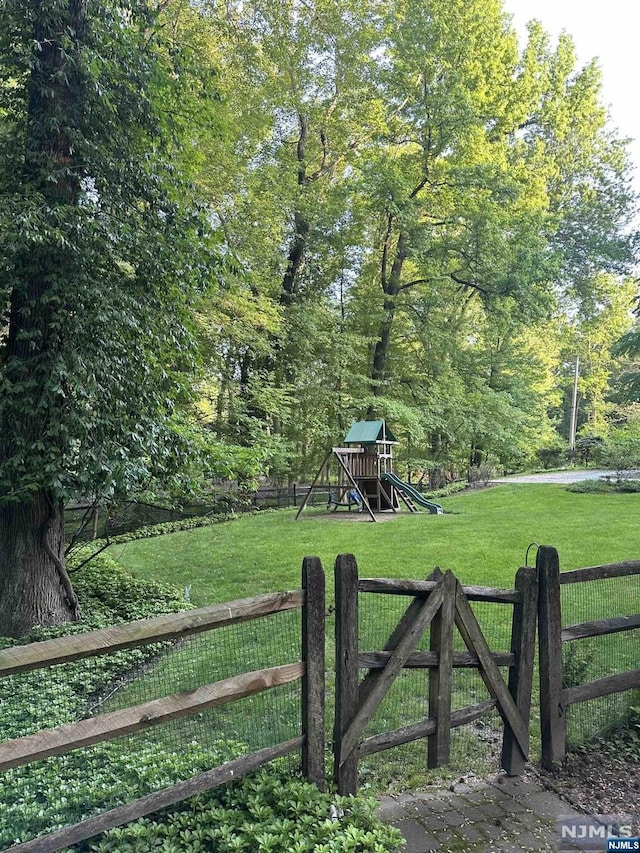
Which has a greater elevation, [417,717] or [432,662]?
[432,662]

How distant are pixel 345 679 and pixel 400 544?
24.8 ft

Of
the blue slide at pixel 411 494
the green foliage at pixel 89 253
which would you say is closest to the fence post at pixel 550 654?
the green foliage at pixel 89 253

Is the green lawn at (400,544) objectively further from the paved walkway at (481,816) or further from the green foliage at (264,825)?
the green foliage at (264,825)

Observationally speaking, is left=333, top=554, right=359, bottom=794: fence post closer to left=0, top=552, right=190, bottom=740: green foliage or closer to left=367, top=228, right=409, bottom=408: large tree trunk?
left=0, top=552, right=190, bottom=740: green foliage

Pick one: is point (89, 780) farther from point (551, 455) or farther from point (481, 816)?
point (551, 455)

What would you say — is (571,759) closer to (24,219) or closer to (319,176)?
(24,219)

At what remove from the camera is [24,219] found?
468cm

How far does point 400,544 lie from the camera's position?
10.1m

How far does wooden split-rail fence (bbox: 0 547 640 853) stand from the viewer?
2.08 metres

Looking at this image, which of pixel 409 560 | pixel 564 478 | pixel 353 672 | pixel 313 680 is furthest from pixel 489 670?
pixel 564 478

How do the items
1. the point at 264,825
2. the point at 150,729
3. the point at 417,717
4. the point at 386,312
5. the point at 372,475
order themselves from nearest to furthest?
the point at 264,825, the point at 150,729, the point at 417,717, the point at 372,475, the point at 386,312

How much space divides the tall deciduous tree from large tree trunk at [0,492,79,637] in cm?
1

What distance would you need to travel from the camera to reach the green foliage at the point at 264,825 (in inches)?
85.8

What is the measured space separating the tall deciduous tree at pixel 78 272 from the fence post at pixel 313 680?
3.00m
